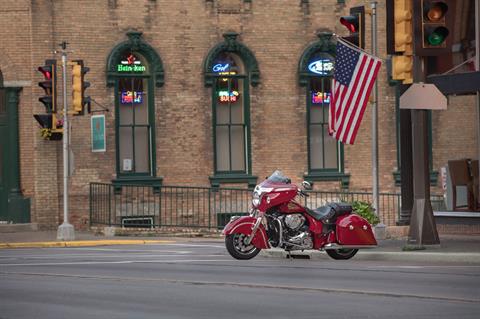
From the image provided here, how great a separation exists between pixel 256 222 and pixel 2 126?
15.2m

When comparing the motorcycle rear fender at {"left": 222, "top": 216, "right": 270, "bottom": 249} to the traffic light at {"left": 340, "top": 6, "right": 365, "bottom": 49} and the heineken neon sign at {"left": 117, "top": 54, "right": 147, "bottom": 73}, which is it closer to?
the traffic light at {"left": 340, "top": 6, "right": 365, "bottom": 49}

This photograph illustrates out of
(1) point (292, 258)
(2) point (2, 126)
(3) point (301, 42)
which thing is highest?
(3) point (301, 42)

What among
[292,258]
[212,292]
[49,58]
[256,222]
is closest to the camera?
[212,292]

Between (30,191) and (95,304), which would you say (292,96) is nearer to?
(30,191)

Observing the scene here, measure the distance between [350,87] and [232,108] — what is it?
10565mm

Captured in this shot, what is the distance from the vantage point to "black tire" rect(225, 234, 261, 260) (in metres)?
21.4

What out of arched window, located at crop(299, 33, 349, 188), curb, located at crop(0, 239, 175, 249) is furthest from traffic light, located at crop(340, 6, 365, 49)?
arched window, located at crop(299, 33, 349, 188)

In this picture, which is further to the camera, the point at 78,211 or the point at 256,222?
the point at 78,211

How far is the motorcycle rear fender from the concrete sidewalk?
1761 mm

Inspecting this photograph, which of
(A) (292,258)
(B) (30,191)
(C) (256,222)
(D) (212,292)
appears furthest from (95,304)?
(B) (30,191)

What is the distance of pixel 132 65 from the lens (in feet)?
118

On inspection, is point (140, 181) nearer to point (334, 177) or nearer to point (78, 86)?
point (78, 86)

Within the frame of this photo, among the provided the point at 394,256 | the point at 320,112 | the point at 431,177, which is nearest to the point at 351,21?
the point at 394,256

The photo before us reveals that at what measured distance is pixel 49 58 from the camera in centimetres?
3431
